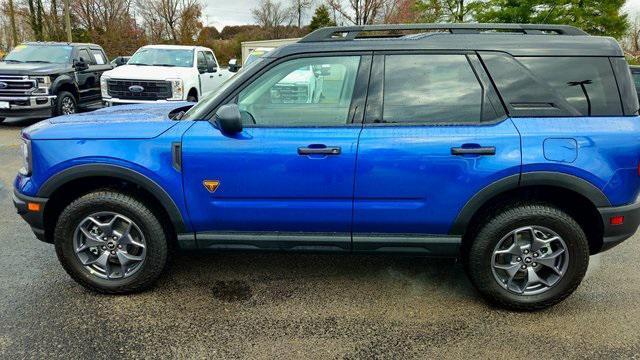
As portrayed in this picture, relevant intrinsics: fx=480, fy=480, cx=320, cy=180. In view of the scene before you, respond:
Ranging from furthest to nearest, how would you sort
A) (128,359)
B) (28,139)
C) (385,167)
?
(28,139) < (385,167) < (128,359)

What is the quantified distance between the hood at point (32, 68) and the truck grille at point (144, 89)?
153cm

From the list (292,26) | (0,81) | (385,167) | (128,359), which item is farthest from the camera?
(292,26)

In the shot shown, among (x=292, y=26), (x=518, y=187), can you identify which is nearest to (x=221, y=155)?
(x=518, y=187)

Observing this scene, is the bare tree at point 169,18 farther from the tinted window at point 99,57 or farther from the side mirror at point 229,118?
the side mirror at point 229,118

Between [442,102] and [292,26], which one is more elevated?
[292,26]

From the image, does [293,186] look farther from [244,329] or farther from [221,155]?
[244,329]

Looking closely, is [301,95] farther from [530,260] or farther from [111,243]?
[530,260]

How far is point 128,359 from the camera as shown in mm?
2699

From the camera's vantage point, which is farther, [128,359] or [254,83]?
[254,83]

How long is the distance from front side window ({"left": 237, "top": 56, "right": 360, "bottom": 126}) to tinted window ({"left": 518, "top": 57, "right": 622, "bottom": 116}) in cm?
117

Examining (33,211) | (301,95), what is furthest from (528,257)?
(33,211)

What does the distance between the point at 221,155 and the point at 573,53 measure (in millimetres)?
2328

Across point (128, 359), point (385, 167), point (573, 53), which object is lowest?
point (128, 359)

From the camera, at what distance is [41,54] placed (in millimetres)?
11617
